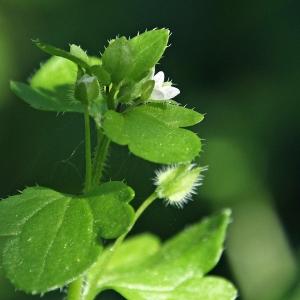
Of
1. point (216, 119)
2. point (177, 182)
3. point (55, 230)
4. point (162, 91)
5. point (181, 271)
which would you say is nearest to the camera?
point (55, 230)

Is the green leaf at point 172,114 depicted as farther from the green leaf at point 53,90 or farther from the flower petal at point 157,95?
the green leaf at point 53,90

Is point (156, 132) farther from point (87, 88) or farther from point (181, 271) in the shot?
point (181, 271)

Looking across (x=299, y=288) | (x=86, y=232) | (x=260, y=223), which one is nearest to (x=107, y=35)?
(x=260, y=223)

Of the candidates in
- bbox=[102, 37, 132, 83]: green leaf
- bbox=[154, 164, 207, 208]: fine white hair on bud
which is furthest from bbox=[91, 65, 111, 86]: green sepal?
bbox=[154, 164, 207, 208]: fine white hair on bud

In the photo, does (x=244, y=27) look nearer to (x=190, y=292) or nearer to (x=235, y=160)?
(x=235, y=160)

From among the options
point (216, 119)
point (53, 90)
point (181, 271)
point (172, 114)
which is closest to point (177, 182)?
point (172, 114)
